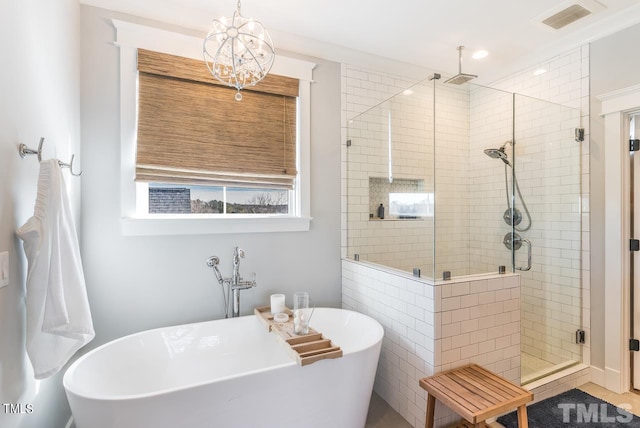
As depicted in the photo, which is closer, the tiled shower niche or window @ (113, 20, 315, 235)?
window @ (113, 20, 315, 235)

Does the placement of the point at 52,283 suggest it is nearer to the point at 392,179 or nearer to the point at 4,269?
the point at 4,269

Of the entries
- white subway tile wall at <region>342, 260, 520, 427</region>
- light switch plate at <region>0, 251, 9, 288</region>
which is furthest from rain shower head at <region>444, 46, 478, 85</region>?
light switch plate at <region>0, 251, 9, 288</region>

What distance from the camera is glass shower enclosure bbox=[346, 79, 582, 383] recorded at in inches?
99.4

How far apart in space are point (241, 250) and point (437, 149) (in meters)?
1.77

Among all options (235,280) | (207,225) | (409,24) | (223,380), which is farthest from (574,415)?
(409,24)

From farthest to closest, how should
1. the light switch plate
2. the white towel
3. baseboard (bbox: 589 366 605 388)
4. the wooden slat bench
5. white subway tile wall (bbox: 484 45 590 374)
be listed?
white subway tile wall (bbox: 484 45 590 374), baseboard (bbox: 589 366 605 388), the wooden slat bench, the white towel, the light switch plate

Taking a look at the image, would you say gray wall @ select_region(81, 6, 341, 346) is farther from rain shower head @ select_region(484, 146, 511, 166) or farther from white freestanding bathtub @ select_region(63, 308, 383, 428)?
rain shower head @ select_region(484, 146, 511, 166)

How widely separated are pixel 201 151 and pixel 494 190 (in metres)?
2.37

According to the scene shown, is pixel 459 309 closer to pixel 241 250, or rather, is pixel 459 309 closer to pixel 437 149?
pixel 437 149

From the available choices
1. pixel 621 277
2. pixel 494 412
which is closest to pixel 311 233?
pixel 494 412

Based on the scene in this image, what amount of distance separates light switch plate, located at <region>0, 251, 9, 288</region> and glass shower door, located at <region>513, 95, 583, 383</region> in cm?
319

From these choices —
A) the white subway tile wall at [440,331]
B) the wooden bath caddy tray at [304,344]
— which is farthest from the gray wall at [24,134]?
the white subway tile wall at [440,331]

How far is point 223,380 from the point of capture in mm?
1510

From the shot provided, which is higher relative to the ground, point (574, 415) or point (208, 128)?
point (208, 128)
